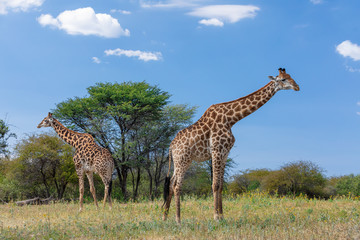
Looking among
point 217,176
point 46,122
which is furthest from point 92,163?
point 217,176

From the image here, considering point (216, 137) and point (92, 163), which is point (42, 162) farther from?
point (216, 137)

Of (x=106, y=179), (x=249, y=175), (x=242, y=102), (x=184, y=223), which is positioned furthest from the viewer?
(x=249, y=175)

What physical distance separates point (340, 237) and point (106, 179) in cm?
983

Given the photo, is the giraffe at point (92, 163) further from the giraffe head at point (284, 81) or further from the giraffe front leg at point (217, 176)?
the giraffe head at point (284, 81)

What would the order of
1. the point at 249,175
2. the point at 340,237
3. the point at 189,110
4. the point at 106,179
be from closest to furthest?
the point at 340,237
the point at 106,179
the point at 189,110
the point at 249,175

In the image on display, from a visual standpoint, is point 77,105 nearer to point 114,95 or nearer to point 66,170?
point 114,95

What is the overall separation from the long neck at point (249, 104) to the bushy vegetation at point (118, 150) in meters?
14.7

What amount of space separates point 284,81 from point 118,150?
1770cm

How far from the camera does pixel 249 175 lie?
115ft

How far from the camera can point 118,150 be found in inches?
1030

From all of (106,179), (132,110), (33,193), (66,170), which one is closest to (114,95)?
(132,110)

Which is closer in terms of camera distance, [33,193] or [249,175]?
[33,193]

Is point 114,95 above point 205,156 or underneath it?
above

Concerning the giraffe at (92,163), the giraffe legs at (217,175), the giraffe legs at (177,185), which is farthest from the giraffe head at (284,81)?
the giraffe at (92,163)
